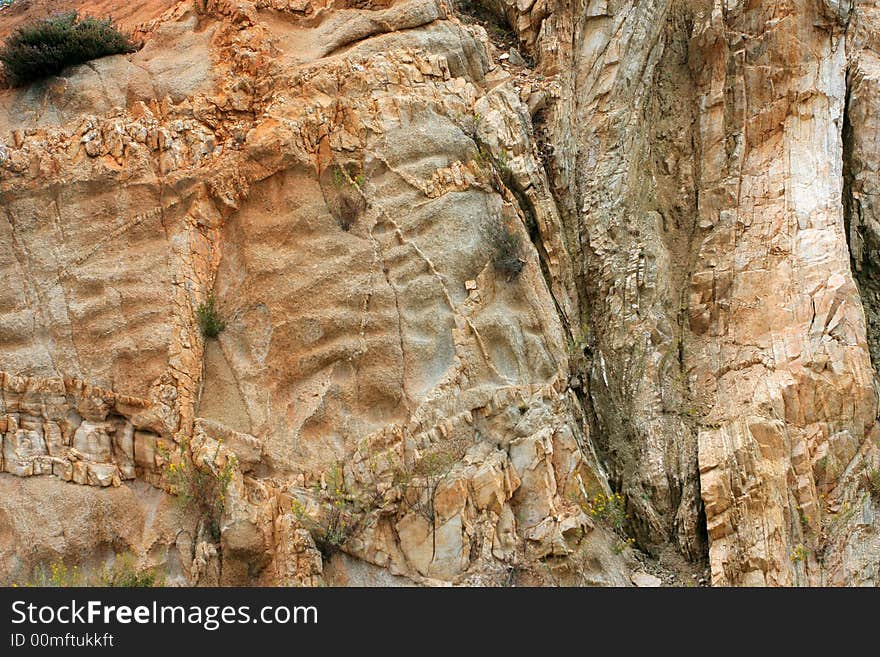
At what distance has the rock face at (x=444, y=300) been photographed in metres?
8.60

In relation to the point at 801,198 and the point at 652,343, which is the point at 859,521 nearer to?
the point at 652,343

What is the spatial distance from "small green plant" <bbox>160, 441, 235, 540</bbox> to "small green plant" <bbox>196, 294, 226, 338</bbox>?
54.2 inches

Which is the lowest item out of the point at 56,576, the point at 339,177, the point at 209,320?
the point at 56,576

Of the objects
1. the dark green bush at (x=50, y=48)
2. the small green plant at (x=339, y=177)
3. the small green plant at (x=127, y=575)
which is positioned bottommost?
the small green plant at (x=127, y=575)

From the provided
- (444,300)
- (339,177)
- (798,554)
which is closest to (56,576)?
(444,300)

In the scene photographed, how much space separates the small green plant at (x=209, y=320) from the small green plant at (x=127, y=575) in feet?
7.51

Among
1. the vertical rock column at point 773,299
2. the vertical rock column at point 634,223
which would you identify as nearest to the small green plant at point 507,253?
the vertical rock column at point 634,223

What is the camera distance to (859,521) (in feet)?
30.4

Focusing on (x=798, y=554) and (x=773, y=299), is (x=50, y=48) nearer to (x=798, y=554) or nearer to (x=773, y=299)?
(x=773, y=299)

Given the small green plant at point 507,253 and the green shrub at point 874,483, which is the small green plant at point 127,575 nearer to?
the small green plant at point 507,253

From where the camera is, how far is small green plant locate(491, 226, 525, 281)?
993 cm

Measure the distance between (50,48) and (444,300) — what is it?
539cm

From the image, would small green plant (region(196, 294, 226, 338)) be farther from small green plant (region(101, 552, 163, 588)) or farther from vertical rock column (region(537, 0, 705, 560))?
vertical rock column (region(537, 0, 705, 560))

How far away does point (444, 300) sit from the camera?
9.57 metres
